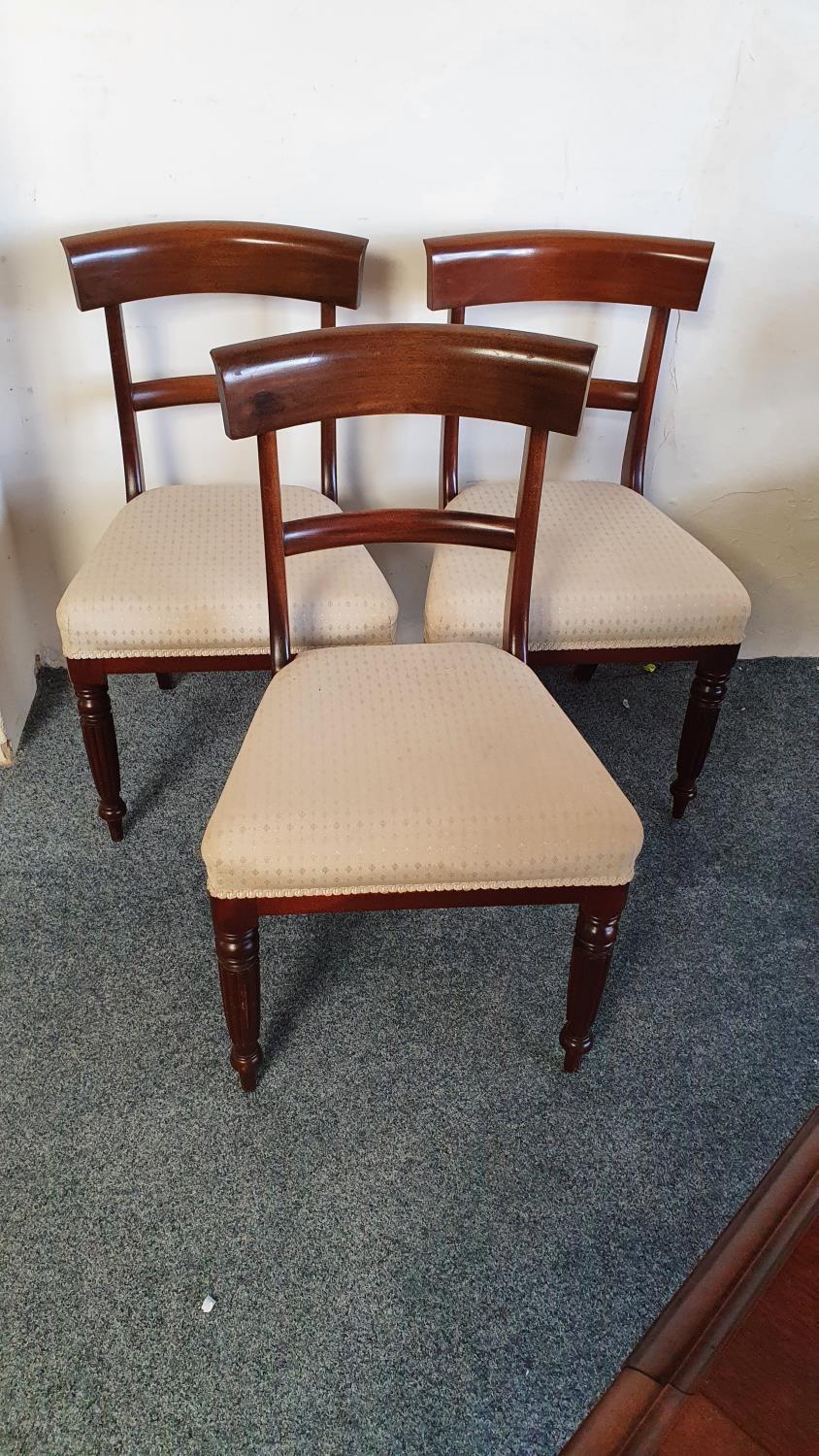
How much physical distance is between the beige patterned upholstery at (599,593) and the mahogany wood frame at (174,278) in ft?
0.95

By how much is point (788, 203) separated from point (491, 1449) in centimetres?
174

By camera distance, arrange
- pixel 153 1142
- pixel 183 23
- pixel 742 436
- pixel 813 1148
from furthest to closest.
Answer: pixel 742 436 < pixel 183 23 < pixel 153 1142 < pixel 813 1148

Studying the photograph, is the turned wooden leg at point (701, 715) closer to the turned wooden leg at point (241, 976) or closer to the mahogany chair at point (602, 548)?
the mahogany chair at point (602, 548)

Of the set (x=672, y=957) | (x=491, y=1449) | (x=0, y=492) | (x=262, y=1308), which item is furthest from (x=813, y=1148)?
(x=0, y=492)

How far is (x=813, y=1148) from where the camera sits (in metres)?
0.70

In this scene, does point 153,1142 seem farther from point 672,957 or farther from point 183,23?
point 183,23

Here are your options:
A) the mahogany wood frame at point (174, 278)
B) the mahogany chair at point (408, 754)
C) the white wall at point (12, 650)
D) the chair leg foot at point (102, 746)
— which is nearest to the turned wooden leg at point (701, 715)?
the mahogany chair at point (408, 754)

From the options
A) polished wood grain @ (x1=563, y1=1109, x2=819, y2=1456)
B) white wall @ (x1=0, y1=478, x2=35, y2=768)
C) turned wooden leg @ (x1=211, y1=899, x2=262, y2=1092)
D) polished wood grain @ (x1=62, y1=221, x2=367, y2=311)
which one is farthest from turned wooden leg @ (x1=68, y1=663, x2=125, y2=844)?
polished wood grain @ (x1=563, y1=1109, x2=819, y2=1456)

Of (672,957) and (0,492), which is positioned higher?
(0,492)

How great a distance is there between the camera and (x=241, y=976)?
1.13m

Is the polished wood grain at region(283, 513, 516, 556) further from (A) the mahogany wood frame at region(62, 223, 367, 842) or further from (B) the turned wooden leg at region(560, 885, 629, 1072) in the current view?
(B) the turned wooden leg at region(560, 885, 629, 1072)

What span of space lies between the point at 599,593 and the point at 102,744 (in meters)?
0.74

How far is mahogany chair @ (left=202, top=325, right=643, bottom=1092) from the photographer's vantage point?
104 cm

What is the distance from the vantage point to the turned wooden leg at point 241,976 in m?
1.07
